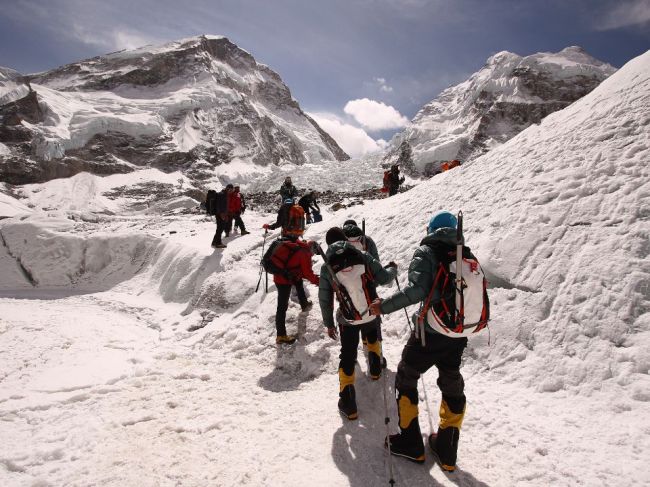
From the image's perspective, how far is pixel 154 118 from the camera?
70875 mm

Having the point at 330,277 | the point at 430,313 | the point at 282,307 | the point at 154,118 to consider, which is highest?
the point at 154,118

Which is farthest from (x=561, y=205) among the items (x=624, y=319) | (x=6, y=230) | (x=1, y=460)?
(x=6, y=230)

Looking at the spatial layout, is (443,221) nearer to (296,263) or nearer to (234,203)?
(296,263)

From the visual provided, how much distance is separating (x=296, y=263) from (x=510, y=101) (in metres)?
81.1

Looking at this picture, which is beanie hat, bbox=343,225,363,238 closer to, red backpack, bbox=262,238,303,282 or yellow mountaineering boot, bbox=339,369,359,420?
red backpack, bbox=262,238,303,282

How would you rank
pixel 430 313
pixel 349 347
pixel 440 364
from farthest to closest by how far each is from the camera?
1. pixel 349 347
2. pixel 440 364
3. pixel 430 313

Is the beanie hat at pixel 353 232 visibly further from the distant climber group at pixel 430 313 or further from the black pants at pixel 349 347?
the black pants at pixel 349 347

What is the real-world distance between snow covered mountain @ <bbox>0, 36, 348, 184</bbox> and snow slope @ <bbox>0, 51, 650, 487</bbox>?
59401 mm

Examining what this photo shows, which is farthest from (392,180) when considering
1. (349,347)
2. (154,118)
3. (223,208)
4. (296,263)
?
(154,118)

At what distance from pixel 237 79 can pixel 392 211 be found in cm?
10997

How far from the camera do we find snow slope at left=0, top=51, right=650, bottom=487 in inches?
129

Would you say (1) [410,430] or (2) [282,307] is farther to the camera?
(2) [282,307]

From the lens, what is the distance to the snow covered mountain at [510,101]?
6631cm

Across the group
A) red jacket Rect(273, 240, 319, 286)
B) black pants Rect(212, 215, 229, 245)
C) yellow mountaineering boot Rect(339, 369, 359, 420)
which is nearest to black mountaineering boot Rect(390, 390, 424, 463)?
yellow mountaineering boot Rect(339, 369, 359, 420)
